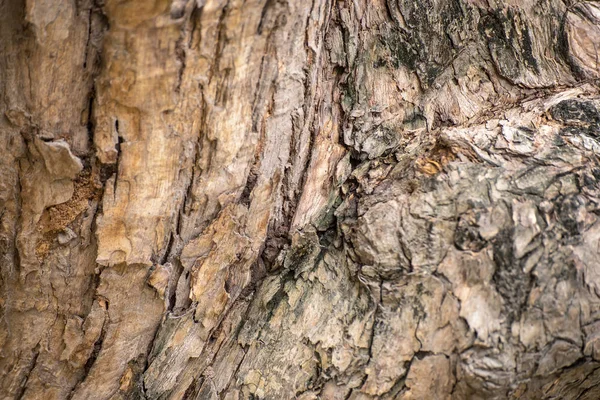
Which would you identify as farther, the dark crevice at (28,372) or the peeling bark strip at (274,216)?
the dark crevice at (28,372)

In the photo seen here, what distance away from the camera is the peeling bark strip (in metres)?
1.16

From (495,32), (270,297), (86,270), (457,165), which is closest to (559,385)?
(457,165)

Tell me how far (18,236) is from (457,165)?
3.77 feet

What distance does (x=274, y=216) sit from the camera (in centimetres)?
146

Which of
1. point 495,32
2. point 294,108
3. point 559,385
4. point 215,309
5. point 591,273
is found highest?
point 294,108

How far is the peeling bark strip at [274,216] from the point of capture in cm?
116

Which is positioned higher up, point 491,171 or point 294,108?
point 294,108

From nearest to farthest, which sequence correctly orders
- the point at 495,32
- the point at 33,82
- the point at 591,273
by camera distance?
the point at 33,82, the point at 591,273, the point at 495,32

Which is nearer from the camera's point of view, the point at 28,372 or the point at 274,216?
the point at 28,372

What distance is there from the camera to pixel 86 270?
1290mm

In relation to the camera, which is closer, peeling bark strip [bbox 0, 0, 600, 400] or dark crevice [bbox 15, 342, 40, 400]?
peeling bark strip [bbox 0, 0, 600, 400]

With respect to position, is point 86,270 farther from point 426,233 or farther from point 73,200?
point 426,233

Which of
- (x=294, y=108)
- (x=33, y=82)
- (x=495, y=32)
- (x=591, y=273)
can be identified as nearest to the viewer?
(x=33, y=82)

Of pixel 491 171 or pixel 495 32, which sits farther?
pixel 495 32
